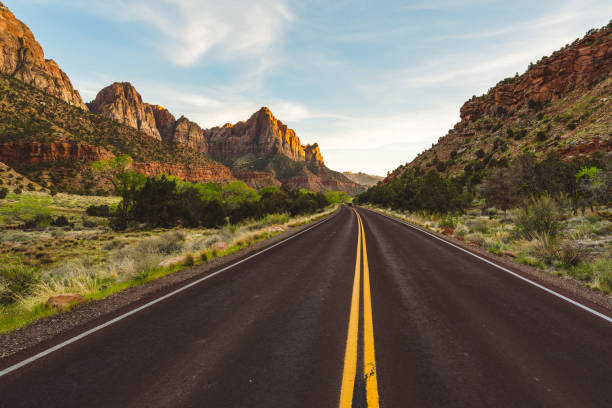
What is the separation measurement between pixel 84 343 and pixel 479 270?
10021 millimetres

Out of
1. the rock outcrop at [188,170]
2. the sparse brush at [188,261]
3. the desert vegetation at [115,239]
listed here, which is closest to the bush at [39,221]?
the desert vegetation at [115,239]

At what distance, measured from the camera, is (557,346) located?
12.0ft

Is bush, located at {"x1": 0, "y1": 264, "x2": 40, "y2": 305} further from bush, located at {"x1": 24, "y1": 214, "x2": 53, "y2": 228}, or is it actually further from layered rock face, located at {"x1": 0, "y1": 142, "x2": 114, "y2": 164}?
layered rock face, located at {"x1": 0, "y1": 142, "x2": 114, "y2": 164}

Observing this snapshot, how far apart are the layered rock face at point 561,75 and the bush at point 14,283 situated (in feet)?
243

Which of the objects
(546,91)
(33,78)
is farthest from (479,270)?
(33,78)

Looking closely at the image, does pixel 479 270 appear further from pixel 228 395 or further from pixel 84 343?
pixel 84 343

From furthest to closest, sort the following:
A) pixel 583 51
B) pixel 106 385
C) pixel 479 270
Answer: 1. pixel 583 51
2. pixel 479 270
3. pixel 106 385

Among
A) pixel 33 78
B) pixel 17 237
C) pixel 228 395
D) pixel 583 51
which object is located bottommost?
pixel 17 237

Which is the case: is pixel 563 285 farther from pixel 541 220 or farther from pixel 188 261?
pixel 188 261

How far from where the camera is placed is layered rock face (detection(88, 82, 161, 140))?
523ft

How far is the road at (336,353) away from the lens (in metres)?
2.66

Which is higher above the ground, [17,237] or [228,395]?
[228,395]

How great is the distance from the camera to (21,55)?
98938 mm

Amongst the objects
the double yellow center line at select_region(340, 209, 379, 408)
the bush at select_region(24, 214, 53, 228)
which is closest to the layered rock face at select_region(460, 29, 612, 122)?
the double yellow center line at select_region(340, 209, 379, 408)
